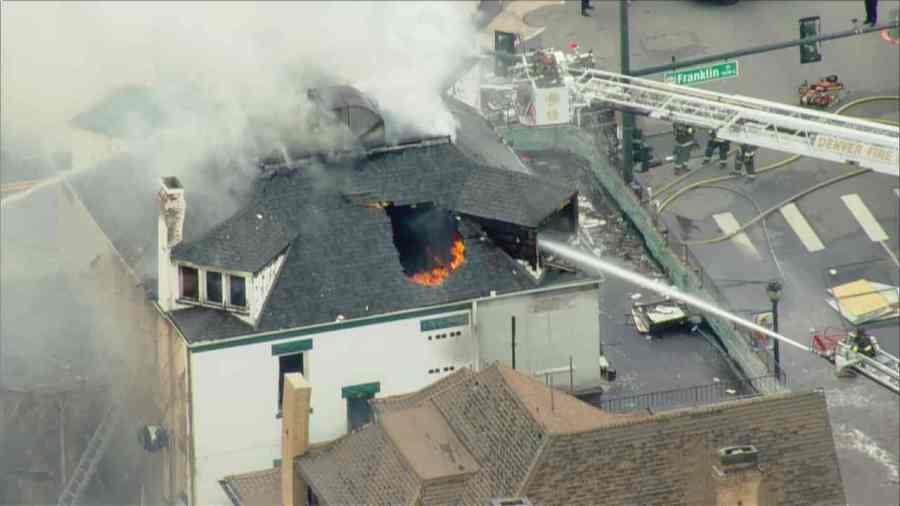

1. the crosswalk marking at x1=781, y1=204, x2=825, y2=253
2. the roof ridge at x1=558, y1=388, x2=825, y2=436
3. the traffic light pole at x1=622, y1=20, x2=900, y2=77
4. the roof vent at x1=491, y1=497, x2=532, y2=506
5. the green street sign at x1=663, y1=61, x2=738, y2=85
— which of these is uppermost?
the traffic light pole at x1=622, y1=20, x2=900, y2=77

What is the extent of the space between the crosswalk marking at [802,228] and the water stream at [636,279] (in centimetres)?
597

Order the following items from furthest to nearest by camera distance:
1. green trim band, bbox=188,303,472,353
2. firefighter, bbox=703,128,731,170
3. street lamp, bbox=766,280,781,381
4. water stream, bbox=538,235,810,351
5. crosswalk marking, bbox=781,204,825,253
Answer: firefighter, bbox=703,128,731,170
crosswalk marking, bbox=781,204,825,253
street lamp, bbox=766,280,781,381
water stream, bbox=538,235,810,351
green trim band, bbox=188,303,472,353

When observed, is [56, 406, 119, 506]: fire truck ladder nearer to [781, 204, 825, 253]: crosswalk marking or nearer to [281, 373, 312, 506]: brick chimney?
[281, 373, 312, 506]: brick chimney

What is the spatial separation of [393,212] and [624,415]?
800cm

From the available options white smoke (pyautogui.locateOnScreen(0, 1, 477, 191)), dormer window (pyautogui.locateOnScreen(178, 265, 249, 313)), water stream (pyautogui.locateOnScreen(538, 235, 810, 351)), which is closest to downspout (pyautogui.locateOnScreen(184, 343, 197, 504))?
dormer window (pyautogui.locateOnScreen(178, 265, 249, 313))

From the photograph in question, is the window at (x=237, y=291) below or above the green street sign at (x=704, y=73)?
below

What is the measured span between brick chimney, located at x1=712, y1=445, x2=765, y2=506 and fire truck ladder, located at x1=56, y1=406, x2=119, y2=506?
57.9ft

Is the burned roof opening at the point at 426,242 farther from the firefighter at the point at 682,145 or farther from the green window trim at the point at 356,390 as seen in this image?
the firefighter at the point at 682,145

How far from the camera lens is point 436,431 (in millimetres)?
58000

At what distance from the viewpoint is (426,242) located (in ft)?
215

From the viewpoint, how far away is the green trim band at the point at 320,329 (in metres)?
62.8

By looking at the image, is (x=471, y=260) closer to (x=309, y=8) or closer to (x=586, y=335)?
(x=586, y=335)

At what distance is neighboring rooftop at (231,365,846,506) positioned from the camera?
5628 cm

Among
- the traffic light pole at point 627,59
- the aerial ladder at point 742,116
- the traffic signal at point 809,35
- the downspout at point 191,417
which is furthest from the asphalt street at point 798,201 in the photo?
the downspout at point 191,417
